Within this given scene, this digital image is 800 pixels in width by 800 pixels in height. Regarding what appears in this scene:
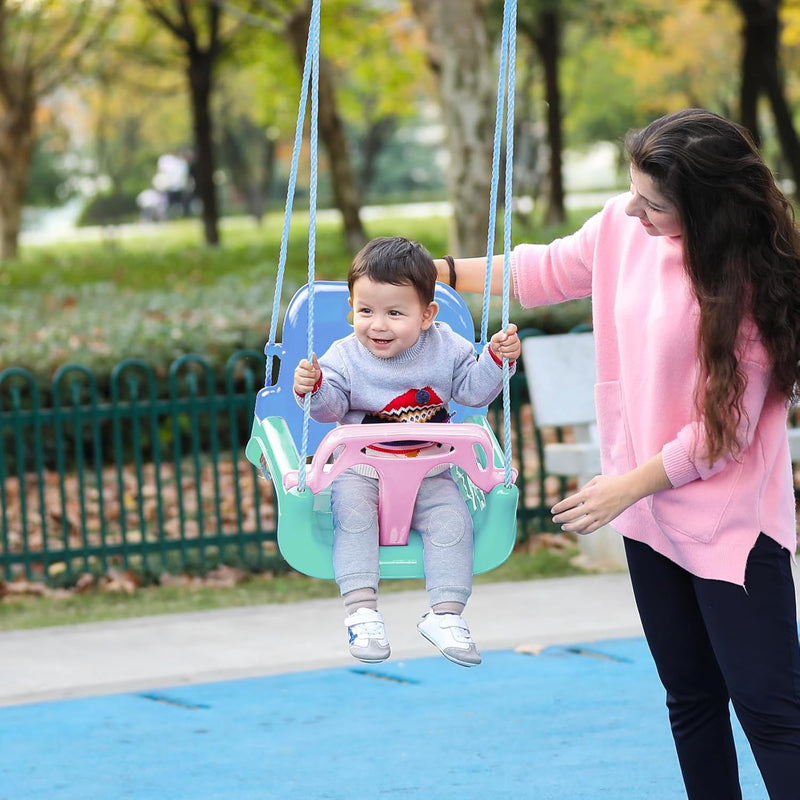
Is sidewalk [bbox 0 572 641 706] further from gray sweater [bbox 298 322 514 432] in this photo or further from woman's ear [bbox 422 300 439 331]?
woman's ear [bbox 422 300 439 331]

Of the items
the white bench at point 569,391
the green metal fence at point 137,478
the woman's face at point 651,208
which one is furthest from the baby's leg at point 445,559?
the white bench at point 569,391

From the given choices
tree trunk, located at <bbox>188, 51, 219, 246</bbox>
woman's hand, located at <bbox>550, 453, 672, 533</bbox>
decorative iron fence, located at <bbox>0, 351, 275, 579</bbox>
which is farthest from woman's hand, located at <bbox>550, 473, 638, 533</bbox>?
tree trunk, located at <bbox>188, 51, 219, 246</bbox>

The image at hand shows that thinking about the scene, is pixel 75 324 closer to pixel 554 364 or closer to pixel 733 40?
pixel 554 364

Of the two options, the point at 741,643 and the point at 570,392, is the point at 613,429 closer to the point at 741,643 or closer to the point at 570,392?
the point at 741,643

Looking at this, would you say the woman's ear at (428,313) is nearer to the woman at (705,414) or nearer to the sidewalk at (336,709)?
the woman at (705,414)

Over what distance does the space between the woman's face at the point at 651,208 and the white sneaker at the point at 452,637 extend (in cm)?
96

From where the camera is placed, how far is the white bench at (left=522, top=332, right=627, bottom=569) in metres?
6.88

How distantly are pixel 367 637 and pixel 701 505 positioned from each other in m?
0.78

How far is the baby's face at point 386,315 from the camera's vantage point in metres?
3.04

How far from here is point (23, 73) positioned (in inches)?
883

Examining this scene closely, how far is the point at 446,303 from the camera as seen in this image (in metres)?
3.63

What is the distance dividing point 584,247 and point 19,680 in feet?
11.0

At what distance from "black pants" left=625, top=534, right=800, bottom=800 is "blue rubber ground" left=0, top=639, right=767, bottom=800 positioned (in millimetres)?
1171

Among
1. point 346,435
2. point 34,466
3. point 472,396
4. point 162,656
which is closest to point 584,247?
point 472,396
